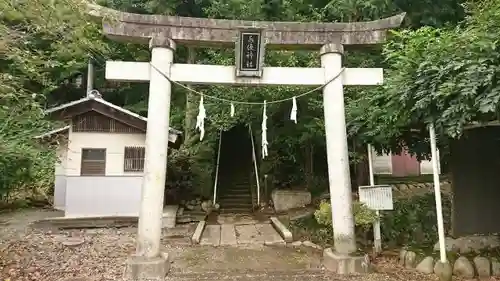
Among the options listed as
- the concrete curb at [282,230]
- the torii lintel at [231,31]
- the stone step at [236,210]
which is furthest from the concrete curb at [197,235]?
the torii lintel at [231,31]

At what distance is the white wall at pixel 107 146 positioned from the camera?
12.7 meters

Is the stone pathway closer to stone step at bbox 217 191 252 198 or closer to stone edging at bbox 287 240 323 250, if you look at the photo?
stone edging at bbox 287 240 323 250

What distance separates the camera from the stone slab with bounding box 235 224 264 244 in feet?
33.7

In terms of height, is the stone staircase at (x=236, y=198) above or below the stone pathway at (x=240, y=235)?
Result: above

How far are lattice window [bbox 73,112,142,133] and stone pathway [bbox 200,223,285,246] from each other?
4.50m

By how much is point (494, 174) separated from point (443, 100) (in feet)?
13.2

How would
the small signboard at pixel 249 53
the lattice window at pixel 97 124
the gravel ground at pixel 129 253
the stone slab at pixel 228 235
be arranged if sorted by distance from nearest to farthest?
the gravel ground at pixel 129 253, the small signboard at pixel 249 53, the stone slab at pixel 228 235, the lattice window at pixel 97 124

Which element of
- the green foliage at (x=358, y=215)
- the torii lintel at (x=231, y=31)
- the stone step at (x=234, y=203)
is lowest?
the stone step at (x=234, y=203)

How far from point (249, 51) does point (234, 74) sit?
1.77ft

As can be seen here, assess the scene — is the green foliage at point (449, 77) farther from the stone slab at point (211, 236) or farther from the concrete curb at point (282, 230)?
the stone slab at point (211, 236)

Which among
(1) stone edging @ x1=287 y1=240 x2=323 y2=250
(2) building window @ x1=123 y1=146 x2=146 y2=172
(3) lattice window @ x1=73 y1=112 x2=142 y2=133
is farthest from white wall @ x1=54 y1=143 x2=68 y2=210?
(1) stone edging @ x1=287 y1=240 x2=323 y2=250

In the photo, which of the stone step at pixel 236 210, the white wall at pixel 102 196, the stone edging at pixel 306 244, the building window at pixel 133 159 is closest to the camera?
the stone edging at pixel 306 244

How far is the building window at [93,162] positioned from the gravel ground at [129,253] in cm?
231

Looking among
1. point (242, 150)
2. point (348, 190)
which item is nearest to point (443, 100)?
point (348, 190)
